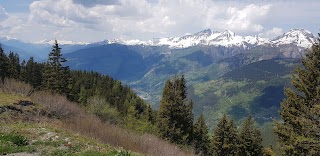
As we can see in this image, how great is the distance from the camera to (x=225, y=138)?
60781 mm

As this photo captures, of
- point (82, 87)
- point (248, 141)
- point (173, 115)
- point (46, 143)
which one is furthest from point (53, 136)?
point (82, 87)

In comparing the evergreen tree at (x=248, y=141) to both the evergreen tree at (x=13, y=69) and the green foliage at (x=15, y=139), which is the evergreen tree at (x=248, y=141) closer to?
the green foliage at (x=15, y=139)

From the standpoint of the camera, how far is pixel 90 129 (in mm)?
23781

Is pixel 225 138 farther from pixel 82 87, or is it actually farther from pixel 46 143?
pixel 82 87

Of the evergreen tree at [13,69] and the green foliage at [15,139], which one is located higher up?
the green foliage at [15,139]

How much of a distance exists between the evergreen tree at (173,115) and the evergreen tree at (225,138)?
14.5 metres

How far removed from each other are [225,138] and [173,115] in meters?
17.9

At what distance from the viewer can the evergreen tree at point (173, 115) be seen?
1859 inches

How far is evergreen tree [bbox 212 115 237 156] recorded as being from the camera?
60.5m

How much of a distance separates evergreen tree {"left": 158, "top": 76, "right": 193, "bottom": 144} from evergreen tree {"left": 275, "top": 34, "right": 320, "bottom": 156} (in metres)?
22.3

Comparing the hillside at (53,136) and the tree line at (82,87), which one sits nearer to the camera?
the hillside at (53,136)

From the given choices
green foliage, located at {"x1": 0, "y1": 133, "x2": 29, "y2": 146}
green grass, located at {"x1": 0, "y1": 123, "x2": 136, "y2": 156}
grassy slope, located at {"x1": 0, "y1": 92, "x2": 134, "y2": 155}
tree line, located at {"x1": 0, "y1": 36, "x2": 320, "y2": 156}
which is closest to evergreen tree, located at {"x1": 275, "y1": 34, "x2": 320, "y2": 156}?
tree line, located at {"x1": 0, "y1": 36, "x2": 320, "y2": 156}

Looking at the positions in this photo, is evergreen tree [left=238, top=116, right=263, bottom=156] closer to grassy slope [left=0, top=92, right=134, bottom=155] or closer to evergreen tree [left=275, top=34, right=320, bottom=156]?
evergreen tree [left=275, top=34, right=320, bottom=156]

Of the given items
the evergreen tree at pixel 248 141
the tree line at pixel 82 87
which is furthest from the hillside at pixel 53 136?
the evergreen tree at pixel 248 141
